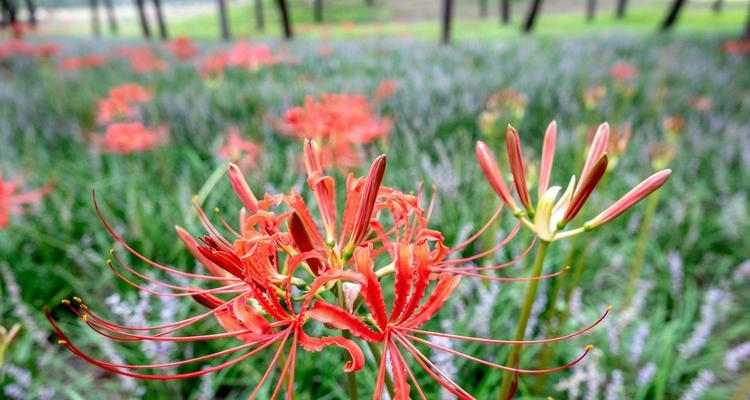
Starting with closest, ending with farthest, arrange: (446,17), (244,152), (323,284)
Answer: (323,284) < (244,152) < (446,17)

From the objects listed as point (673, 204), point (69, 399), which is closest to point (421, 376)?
point (69, 399)

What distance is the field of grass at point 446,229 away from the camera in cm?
167

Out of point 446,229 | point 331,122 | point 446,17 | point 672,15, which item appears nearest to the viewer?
point 331,122

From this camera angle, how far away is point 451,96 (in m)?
4.45

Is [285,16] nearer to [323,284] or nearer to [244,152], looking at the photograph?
[244,152]

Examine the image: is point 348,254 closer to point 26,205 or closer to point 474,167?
point 474,167

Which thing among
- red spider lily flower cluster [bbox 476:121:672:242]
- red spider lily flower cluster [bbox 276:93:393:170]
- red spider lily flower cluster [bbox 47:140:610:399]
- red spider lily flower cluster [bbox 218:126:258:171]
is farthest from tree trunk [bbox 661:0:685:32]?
red spider lily flower cluster [bbox 47:140:610:399]

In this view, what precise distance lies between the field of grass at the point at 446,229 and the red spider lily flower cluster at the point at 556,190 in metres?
0.59

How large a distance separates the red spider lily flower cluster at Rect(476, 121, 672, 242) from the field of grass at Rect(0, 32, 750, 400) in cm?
59

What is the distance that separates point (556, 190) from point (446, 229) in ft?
5.29

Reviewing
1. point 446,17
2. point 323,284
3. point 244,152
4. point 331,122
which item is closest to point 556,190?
point 323,284

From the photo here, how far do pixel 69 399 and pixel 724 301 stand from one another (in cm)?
270

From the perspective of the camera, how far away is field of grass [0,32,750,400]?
1.67m

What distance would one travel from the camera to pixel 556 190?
0.73 metres
